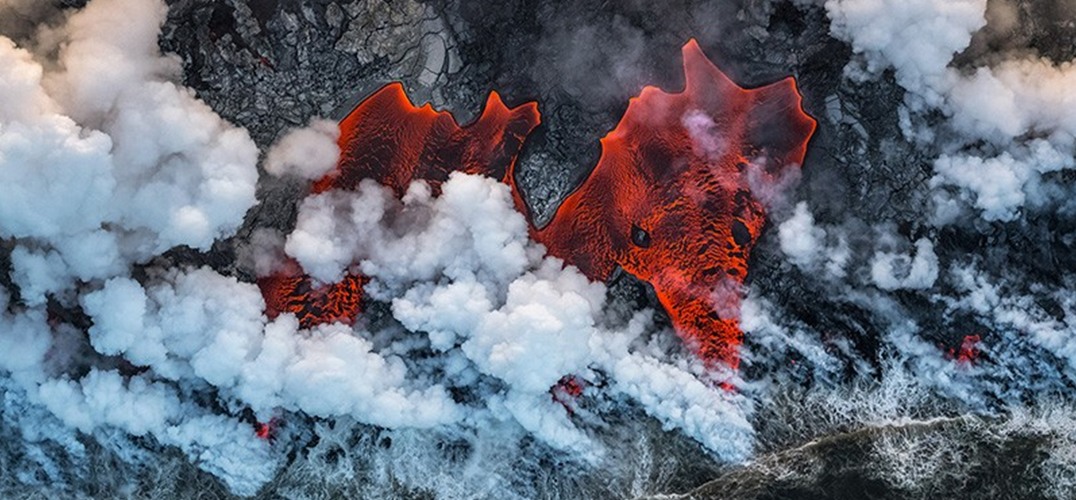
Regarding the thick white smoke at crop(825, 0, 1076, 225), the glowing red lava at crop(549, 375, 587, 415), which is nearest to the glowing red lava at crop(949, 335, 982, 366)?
the thick white smoke at crop(825, 0, 1076, 225)

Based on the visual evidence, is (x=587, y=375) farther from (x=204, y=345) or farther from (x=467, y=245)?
(x=204, y=345)

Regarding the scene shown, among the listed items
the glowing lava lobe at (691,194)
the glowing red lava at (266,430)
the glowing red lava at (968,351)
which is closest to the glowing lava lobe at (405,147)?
the glowing lava lobe at (691,194)

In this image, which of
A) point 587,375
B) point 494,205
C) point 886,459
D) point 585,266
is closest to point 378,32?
point 494,205

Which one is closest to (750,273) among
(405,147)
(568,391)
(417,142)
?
(568,391)

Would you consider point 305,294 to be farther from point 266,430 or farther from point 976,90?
point 976,90

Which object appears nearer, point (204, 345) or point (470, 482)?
point (204, 345)
